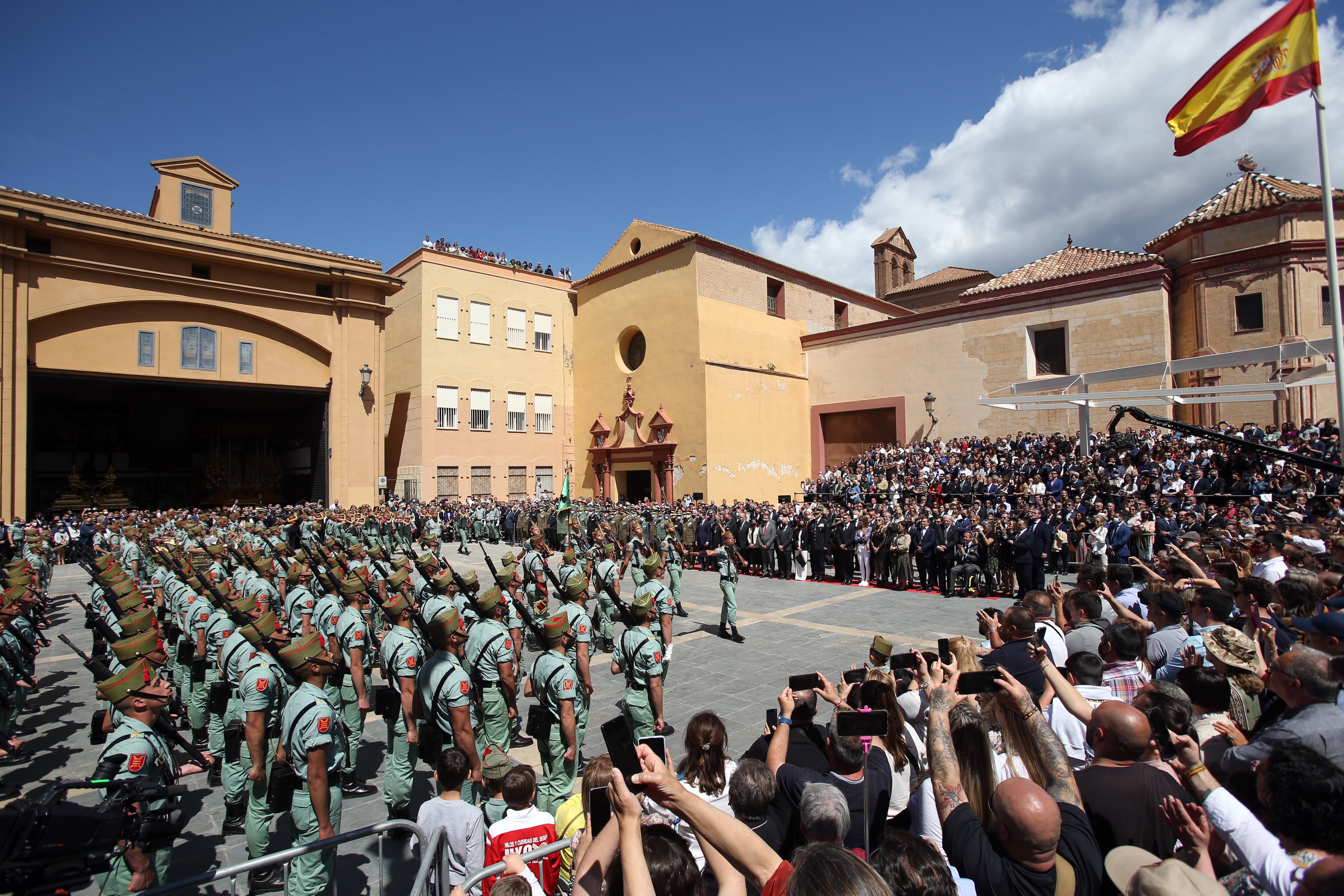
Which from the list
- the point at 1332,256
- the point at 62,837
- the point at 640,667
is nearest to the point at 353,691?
the point at 640,667

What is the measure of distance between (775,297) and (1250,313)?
17.3 meters

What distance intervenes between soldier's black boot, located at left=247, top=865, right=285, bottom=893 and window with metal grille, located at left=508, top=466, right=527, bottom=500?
1053 inches

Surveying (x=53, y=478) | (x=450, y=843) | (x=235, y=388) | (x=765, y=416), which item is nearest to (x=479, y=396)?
(x=235, y=388)

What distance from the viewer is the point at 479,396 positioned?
3059cm

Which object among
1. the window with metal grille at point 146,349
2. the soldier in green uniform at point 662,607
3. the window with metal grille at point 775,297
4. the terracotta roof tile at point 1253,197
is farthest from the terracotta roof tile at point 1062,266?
the window with metal grille at point 146,349

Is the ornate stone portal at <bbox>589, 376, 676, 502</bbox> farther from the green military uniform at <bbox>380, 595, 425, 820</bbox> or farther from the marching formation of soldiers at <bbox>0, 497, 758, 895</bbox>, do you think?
the green military uniform at <bbox>380, 595, 425, 820</bbox>

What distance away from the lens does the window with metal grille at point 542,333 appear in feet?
107

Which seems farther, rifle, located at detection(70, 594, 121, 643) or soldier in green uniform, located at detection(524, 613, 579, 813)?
rifle, located at detection(70, 594, 121, 643)

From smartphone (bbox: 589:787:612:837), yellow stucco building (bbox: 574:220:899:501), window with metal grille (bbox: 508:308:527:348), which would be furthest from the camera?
window with metal grille (bbox: 508:308:527:348)

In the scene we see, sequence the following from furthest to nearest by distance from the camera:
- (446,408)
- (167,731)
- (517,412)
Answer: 1. (517,412)
2. (446,408)
3. (167,731)

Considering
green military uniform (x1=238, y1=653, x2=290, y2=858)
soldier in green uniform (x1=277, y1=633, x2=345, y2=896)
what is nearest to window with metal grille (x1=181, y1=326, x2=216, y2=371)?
green military uniform (x1=238, y1=653, x2=290, y2=858)

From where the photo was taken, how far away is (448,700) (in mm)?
4672

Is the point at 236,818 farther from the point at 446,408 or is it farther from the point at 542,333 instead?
the point at 542,333

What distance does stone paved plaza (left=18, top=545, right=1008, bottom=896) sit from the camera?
15.8ft
